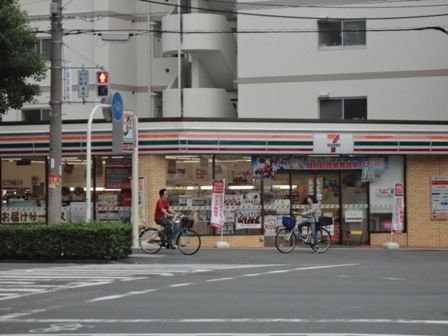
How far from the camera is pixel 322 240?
23.9 meters

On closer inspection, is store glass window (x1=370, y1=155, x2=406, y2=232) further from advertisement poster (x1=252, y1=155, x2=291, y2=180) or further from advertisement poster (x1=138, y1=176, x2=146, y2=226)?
advertisement poster (x1=138, y1=176, x2=146, y2=226)

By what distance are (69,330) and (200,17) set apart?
2254 cm

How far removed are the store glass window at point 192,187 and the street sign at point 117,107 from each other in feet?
11.1

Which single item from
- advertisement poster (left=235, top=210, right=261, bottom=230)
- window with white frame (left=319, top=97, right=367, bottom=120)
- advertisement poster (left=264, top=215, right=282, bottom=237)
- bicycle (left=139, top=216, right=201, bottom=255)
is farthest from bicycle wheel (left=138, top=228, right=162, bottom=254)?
window with white frame (left=319, top=97, right=367, bottom=120)

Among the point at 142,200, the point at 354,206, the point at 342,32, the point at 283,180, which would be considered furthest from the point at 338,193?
the point at 142,200

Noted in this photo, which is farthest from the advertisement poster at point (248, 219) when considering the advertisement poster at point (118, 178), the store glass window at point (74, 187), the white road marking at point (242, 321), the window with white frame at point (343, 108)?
the white road marking at point (242, 321)

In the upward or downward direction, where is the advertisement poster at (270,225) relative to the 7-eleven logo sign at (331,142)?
downward

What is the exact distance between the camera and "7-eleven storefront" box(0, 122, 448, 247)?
26.4 metres

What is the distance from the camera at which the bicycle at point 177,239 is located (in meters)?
22.6

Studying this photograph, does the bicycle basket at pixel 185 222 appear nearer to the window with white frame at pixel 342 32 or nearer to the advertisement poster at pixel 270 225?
the advertisement poster at pixel 270 225

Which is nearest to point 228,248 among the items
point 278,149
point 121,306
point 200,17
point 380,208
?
point 278,149

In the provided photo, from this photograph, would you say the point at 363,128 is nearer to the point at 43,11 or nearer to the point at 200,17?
the point at 200,17

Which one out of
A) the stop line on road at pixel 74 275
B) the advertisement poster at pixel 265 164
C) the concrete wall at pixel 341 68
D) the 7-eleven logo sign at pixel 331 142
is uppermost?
the concrete wall at pixel 341 68

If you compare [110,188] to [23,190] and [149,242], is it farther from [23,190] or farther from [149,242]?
[149,242]
